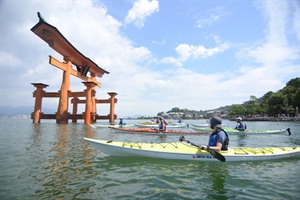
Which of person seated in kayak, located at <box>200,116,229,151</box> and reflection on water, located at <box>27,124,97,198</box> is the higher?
person seated in kayak, located at <box>200,116,229,151</box>

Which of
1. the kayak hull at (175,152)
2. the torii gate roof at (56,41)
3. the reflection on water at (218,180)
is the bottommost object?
the reflection on water at (218,180)

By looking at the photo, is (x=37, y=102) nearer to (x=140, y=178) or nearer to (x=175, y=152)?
(x=175, y=152)

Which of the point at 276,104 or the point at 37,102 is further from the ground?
the point at 276,104

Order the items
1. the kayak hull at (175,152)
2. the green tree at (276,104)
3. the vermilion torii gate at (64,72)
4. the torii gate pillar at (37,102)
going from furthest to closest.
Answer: the green tree at (276,104), the torii gate pillar at (37,102), the vermilion torii gate at (64,72), the kayak hull at (175,152)

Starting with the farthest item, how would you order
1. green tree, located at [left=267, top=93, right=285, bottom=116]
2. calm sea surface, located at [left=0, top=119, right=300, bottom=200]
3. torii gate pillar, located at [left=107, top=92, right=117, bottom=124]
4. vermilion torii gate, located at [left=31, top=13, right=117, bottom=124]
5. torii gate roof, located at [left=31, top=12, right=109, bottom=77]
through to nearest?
green tree, located at [left=267, top=93, right=285, bottom=116] → torii gate pillar, located at [left=107, top=92, right=117, bottom=124] → vermilion torii gate, located at [left=31, top=13, right=117, bottom=124] → torii gate roof, located at [left=31, top=12, right=109, bottom=77] → calm sea surface, located at [left=0, top=119, right=300, bottom=200]

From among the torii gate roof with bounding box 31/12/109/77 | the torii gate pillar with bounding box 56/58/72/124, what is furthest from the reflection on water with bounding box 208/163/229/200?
the torii gate pillar with bounding box 56/58/72/124

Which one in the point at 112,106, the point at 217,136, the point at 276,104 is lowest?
the point at 217,136

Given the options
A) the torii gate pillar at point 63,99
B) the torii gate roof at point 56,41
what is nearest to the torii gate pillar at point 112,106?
the torii gate roof at point 56,41

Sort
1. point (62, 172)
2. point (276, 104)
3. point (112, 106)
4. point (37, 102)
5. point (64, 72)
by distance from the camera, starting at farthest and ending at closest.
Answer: point (276, 104) < point (112, 106) < point (37, 102) < point (64, 72) < point (62, 172)

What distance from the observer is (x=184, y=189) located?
4902 millimetres

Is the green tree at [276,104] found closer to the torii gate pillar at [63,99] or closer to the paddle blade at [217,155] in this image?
the torii gate pillar at [63,99]

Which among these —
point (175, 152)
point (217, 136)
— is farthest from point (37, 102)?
point (217, 136)

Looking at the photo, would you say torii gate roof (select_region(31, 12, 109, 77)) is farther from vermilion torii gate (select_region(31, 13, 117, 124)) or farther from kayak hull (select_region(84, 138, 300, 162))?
kayak hull (select_region(84, 138, 300, 162))

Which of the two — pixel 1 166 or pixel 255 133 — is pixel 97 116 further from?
pixel 1 166
